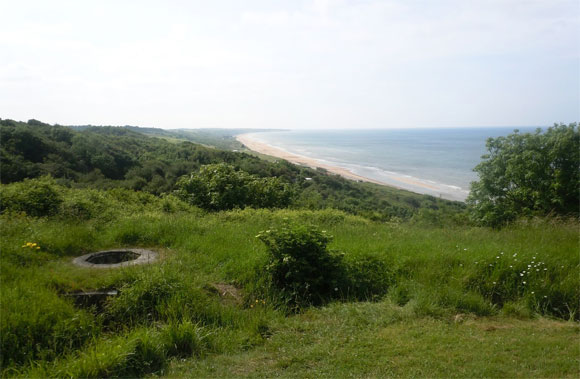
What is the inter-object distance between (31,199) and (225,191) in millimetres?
6726

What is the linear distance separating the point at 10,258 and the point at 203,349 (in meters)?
3.76

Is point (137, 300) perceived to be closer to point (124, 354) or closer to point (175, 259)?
point (124, 354)

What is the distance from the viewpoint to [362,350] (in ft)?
12.9

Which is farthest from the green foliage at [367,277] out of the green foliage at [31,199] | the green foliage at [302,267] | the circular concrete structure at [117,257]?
the green foliage at [31,199]

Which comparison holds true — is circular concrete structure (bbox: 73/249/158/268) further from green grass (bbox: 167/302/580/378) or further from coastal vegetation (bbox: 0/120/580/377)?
green grass (bbox: 167/302/580/378)

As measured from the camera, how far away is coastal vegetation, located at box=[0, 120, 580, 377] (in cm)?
364

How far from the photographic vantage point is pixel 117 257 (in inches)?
253

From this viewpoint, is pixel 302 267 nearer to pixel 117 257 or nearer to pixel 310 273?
pixel 310 273

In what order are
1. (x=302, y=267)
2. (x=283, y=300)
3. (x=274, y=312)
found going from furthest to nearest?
1. (x=302, y=267)
2. (x=283, y=300)
3. (x=274, y=312)

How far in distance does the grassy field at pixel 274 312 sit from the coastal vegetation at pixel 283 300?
20 millimetres

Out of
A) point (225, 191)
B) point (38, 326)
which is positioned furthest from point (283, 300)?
point (225, 191)

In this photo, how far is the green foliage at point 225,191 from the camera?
47.2ft

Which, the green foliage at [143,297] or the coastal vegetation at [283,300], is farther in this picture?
the green foliage at [143,297]

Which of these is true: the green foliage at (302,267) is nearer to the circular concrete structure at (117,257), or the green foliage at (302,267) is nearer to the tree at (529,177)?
the circular concrete structure at (117,257)
